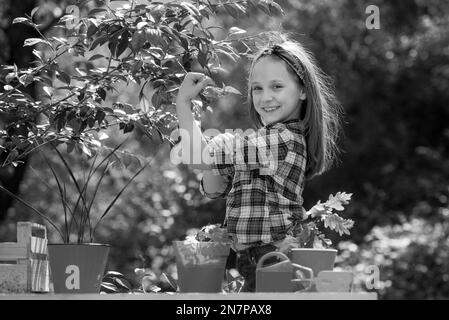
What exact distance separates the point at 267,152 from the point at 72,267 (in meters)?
0.74

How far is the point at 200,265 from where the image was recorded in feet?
8.46

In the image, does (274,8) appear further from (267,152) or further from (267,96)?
(267,152)

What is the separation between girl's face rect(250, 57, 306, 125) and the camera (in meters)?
2.88

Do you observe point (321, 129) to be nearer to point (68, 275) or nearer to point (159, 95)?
point (159, 95)

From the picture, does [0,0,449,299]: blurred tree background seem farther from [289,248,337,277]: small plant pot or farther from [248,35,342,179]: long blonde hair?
[289,248,337,277]: small plant pot

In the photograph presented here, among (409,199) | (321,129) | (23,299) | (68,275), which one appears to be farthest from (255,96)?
(409,199)

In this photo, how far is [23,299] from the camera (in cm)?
234

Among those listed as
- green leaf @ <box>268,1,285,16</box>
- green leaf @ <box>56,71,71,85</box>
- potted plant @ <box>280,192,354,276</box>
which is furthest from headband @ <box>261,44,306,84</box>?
green leaf @ <box>56,71,71,85</box>

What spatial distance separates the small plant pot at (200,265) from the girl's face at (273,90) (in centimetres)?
54

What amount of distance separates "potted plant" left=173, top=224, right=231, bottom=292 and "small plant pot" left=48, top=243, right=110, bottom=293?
330 millimetres

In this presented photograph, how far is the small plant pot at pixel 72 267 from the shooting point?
2.73m

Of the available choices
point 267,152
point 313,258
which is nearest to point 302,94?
point 267,152

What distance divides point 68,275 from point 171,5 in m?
1.00

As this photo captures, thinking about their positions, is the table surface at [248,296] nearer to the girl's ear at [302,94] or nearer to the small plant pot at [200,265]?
the small plant pot at [200,265]
